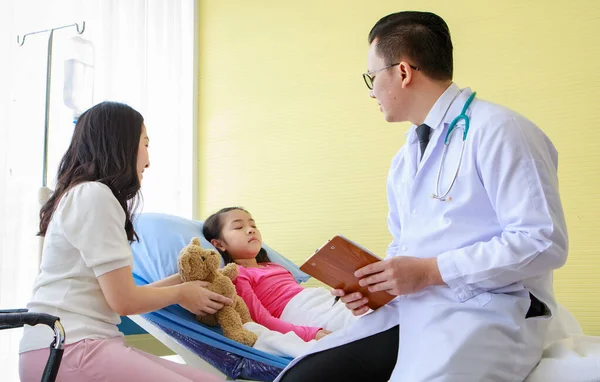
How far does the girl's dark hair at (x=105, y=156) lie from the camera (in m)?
1.75

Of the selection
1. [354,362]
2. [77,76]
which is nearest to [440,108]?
[354,362]

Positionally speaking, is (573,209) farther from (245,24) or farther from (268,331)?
(245,24)

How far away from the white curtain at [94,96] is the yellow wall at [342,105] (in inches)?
7.3

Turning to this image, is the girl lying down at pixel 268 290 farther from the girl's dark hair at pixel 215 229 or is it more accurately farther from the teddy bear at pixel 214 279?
the teddy bear at pixel 214 279

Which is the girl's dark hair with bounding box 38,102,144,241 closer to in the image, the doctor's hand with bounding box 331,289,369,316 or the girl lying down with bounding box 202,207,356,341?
the doctor's hand with bounding box 331,289,369,316

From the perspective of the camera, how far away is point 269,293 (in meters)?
2.52

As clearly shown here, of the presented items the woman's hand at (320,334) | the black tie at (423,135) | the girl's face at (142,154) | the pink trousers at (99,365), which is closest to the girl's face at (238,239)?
the woman's hand at (320,334)

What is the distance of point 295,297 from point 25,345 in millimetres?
1101

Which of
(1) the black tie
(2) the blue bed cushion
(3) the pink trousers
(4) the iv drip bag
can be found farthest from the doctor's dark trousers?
(4) the iv drip bag

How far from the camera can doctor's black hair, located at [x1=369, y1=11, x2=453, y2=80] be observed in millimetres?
1589

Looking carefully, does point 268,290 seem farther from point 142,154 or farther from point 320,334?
point 142,154

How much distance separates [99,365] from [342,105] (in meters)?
2.11

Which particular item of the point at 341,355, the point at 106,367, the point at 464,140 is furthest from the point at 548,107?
the point at 106,367

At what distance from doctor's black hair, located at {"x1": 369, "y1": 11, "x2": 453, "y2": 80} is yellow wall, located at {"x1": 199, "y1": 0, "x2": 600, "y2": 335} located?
1.47m
